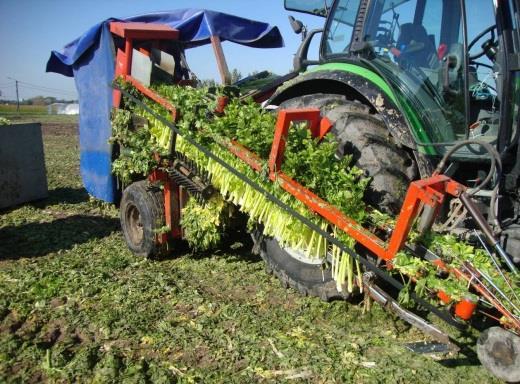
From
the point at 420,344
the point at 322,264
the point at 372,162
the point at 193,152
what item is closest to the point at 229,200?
the point at 193,152

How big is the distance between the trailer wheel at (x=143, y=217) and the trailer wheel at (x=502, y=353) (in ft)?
9.56

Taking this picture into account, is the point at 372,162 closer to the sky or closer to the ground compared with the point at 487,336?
closer to the sky

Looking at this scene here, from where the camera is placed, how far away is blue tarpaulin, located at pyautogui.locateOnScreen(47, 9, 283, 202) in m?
4.89

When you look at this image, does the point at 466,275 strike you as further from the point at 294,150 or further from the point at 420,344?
the point at 294,150

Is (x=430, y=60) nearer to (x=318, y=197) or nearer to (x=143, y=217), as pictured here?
(x=318, y=197)

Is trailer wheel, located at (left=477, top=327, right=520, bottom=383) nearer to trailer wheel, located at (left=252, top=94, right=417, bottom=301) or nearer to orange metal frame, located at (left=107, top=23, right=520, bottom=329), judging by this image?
orange metal frame, located at (left=107, top=23, right=520, bottom=329)

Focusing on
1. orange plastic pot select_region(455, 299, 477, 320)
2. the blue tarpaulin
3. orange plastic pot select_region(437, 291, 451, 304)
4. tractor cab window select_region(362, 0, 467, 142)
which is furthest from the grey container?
orange plastic pot select_region(455, 299, 477, 320)

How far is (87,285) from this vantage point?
3760 millimetres

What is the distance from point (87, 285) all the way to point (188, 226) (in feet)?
3.19

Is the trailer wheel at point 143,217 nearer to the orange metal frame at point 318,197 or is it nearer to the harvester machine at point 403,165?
the orange metal frame at point 318,197

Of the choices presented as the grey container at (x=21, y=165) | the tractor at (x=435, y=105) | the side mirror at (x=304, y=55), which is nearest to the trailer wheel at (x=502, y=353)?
the tractor at (x=435, y=105)

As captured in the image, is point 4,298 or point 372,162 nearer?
point 372,162

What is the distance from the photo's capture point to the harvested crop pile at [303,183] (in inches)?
104

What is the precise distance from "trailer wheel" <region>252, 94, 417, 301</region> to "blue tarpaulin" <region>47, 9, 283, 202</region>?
2.30 meters
